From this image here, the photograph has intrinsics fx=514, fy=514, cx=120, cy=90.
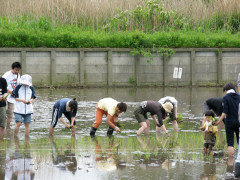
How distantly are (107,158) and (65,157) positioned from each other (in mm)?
829

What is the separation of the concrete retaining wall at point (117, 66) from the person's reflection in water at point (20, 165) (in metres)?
16.4

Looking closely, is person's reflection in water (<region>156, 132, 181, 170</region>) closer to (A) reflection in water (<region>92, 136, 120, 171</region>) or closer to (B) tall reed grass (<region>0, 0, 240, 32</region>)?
(A) reflection in water (<region>92, 136, 120, 171</region>)

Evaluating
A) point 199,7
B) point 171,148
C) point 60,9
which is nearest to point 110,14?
point 60,9

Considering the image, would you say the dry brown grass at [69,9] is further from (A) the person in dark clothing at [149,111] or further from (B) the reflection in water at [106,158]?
(B) the reflection in water at [106,158]

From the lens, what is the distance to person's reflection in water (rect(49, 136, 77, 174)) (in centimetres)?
920

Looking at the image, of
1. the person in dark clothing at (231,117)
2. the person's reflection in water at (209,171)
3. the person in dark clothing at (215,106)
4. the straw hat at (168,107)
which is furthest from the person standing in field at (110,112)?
the person's reflection in water at (209,171)

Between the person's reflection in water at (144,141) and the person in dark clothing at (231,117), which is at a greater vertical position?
the person in dark clothing at (231,117)

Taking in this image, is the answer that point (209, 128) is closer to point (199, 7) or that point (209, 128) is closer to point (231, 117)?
point (231, 117)

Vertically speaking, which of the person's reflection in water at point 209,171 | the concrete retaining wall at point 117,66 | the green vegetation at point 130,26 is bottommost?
the person's reflection in water at point 209,171

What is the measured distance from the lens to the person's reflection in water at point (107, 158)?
30.6 feet

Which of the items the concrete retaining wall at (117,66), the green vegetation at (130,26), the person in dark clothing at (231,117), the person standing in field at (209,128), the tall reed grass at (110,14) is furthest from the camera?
the tall reed grass at (110,14)

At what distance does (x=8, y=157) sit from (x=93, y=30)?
70.3 feet

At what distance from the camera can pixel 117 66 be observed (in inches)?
1120

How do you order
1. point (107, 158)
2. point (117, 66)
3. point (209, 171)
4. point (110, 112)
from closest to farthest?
1. point (209, 171)
2. point (107, 158)
3. point (110, 112)
4. point (117, 66)
